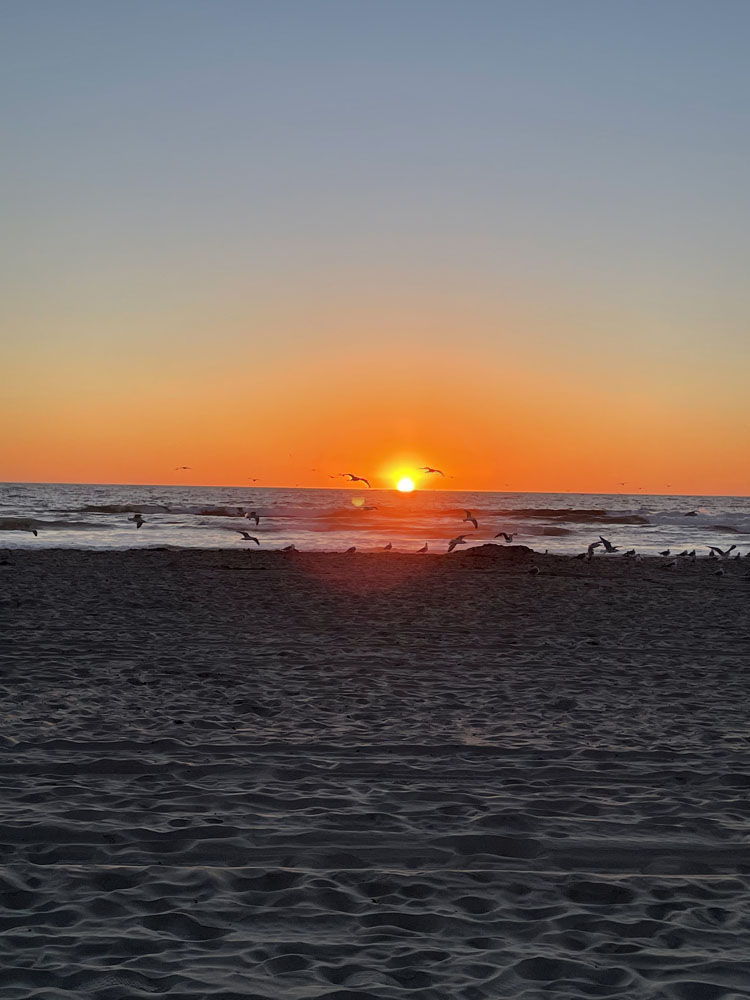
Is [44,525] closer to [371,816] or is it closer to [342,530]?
[342,530]

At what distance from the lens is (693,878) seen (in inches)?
171

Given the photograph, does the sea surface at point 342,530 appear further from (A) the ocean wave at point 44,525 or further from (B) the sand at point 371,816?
(B) the sand at point 371,816

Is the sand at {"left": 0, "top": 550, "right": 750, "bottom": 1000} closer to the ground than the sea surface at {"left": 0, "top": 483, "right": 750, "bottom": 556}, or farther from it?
closer to the ground

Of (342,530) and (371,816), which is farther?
(342,530)

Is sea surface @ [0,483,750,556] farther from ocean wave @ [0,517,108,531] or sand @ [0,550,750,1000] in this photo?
sand @ [0,550,750,1000]

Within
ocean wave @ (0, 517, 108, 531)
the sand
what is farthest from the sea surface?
the sand

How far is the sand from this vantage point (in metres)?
3.53

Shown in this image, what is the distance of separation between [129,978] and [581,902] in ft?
6.60

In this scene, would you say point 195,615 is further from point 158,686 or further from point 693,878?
point 693,878

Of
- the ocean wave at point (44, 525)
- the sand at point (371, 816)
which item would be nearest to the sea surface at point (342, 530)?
the ocean wave at point (44, 525)

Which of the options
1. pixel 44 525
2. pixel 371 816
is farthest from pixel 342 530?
pixel 371 816

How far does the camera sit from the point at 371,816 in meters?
5.08

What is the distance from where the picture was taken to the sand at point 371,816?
3.53 m

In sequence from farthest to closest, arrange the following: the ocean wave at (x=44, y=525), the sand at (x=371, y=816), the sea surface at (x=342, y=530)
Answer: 1. the ocean wave at (x=44, y=525)
2. the sea surface at (x=342, y=530)
3. the sand at (x=371, y=816)
